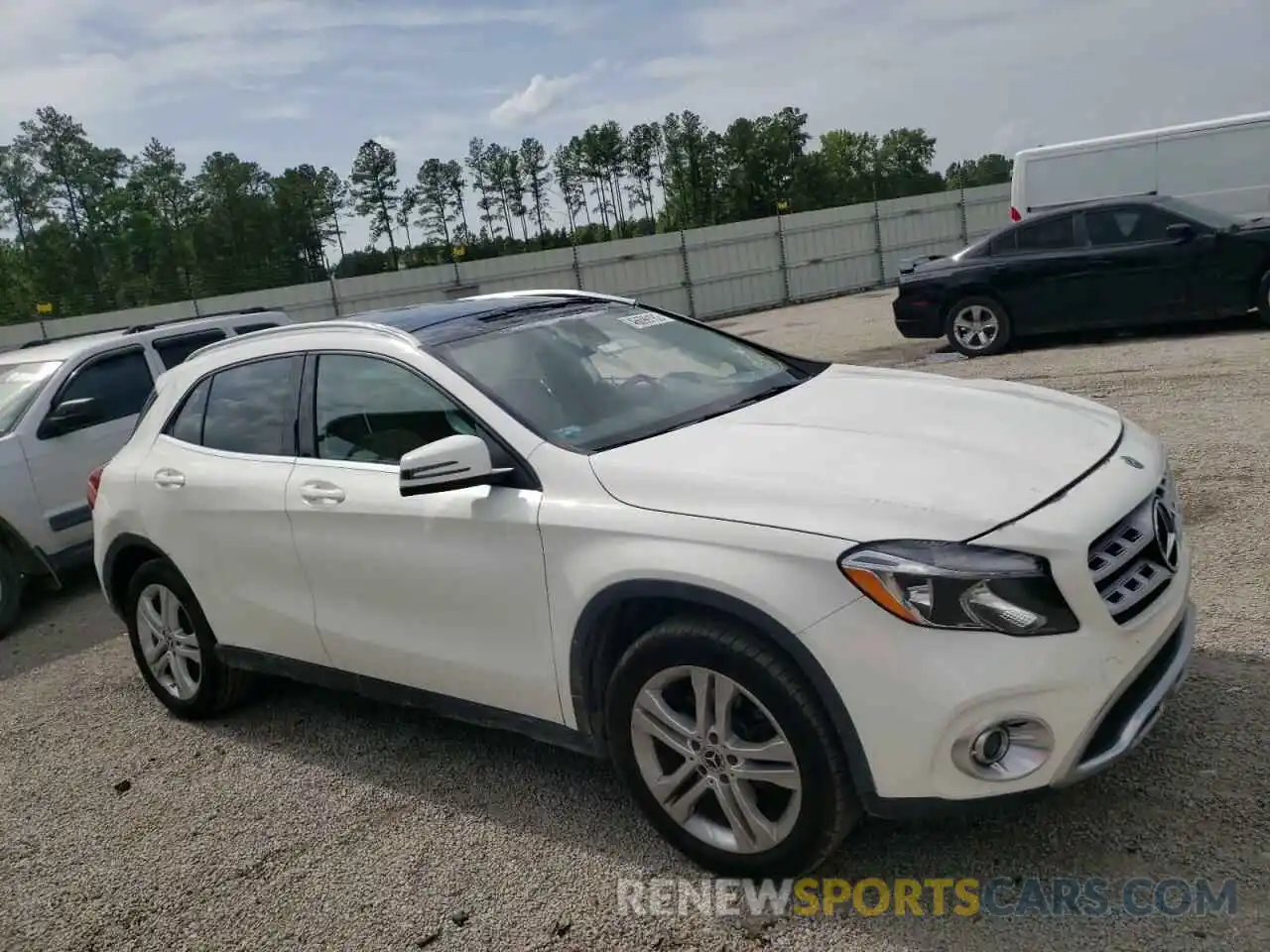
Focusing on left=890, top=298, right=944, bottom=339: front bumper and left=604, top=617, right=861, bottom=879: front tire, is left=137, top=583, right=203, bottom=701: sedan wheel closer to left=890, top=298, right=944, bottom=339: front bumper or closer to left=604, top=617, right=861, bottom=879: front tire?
left=604, top=617, right=861, bottom=879: front tire

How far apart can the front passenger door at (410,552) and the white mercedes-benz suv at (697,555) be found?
11mm

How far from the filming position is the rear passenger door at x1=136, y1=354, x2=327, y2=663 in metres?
3.98

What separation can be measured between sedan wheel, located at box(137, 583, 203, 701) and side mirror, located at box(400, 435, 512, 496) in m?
2.02

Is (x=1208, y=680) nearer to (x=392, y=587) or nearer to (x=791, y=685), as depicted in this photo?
(x=791, y=685)

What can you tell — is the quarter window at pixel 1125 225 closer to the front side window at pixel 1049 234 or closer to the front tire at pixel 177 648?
the front side window at pixel 1049 234

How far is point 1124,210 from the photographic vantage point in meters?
10.6

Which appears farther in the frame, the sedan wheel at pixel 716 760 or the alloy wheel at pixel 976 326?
the alloy wheel at pixel 976 326

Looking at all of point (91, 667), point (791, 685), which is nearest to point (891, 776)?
point (791, 685)

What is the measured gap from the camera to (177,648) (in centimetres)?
471

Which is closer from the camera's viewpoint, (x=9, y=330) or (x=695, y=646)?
(x=695, y=646)

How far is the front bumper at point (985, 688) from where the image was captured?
8.07 ft

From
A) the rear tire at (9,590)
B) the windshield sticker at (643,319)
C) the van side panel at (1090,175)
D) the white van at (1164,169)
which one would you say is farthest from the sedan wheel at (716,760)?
the van side panel at (1090,175)

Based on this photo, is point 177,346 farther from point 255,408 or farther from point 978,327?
point 978,327

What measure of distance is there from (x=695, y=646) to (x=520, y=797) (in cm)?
121
